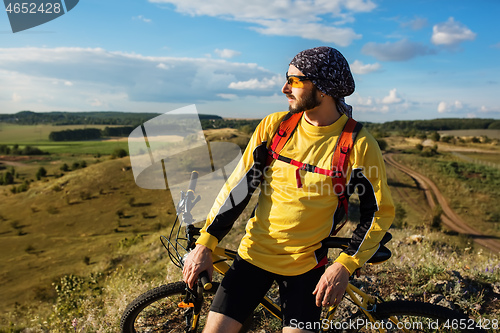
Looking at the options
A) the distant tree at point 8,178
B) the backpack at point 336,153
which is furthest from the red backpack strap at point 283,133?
the distant tree at point 8,178

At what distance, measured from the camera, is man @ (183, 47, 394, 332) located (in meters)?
2.26

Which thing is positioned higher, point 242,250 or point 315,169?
point 315,169

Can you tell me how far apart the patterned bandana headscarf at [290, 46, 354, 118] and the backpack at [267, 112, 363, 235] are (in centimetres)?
26

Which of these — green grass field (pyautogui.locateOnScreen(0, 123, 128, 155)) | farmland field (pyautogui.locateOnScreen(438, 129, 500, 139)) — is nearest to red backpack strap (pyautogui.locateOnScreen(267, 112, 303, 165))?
green grass field (pyautogui.locateOnScreen(0, 123, 128, 155))

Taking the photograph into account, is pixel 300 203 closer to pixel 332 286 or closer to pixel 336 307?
pixel 332 286

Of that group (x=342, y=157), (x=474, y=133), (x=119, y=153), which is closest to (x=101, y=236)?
(x=119, y=153)

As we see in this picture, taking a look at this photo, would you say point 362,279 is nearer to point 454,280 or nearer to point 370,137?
point 454,280

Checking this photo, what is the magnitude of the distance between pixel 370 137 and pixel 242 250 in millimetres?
1290

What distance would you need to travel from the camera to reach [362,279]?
438 cm

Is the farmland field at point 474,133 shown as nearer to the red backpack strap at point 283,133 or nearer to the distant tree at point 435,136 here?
the distant tree at point 435,136

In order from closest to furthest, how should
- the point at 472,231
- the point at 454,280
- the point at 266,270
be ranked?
the point at 266,270
the point at 454,280
the point at 472,231

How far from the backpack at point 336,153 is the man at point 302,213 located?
0.10ft

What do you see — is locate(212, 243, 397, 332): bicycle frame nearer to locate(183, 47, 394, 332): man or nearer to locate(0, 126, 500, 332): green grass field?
locate(183, 47, 394, 332): man

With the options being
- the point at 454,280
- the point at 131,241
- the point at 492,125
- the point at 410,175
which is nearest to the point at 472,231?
the point at 410,175
